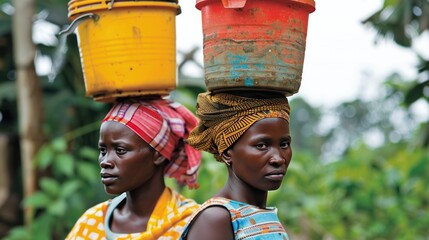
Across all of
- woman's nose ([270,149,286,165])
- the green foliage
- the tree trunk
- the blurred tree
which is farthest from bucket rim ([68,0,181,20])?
the tree trunk

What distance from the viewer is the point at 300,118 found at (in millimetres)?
25906

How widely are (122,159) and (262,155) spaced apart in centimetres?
81

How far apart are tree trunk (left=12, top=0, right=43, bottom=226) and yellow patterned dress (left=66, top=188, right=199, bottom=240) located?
3918mm

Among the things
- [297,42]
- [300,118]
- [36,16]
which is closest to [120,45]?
[297,42]

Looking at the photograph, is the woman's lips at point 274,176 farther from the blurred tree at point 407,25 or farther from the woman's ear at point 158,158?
the blurred tree at point 407,25

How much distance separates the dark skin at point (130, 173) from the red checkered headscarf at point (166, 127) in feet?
0.13

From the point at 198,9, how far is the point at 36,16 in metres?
5.36

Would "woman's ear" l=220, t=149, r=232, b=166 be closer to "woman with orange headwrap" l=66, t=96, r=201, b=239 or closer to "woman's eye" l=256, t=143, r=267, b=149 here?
"woman's eye" l=256, t=143, r=267, b=149

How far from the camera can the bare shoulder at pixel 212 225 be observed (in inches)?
119

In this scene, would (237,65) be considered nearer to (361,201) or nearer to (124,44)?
(124,44)

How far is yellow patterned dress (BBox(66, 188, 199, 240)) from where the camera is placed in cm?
367

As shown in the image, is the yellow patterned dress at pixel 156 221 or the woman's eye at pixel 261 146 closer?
the woman's eye at pixel 261 146

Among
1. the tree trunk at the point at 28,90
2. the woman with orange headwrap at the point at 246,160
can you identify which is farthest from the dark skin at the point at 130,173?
the tree trunk at the point at 28,90

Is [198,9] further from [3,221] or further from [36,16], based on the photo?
[3,221]
